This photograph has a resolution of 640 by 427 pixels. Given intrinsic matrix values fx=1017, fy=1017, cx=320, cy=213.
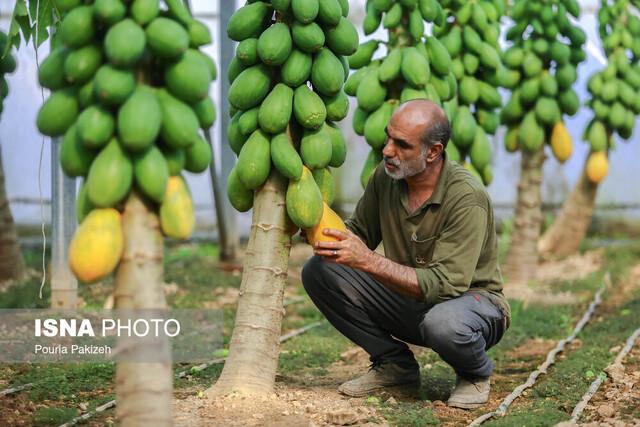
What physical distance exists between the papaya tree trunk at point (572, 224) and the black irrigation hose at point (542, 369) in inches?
70.9

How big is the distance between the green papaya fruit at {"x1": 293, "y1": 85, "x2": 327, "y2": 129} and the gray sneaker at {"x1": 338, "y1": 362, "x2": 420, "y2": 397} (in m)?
1.20

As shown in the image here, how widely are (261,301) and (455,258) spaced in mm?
840

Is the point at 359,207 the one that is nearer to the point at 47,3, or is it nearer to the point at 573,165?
the point at 47,3

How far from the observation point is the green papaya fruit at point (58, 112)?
3.29 meters

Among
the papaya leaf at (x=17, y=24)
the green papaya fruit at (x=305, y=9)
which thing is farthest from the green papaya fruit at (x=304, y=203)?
the papaya leaf at (x=17, y=24)

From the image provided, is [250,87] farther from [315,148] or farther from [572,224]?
[572,224]

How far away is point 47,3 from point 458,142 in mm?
3216

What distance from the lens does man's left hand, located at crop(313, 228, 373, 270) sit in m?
4.18

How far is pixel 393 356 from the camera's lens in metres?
4.68

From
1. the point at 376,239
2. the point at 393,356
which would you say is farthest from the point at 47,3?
the point at 393,356

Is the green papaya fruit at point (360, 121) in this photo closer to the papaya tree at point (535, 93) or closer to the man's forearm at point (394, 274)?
the man's forearm at point (394, 274)

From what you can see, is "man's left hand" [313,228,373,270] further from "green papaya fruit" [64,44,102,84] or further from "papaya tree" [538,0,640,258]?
"papaya tree" [538,0,640,258]

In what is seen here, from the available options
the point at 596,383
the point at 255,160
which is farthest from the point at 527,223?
the point at 255,160

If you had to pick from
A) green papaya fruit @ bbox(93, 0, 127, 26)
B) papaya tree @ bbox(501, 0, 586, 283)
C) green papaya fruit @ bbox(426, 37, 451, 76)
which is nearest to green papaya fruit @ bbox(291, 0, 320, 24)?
green papaya fruit @ bbox(93, 0, 127, 26)
